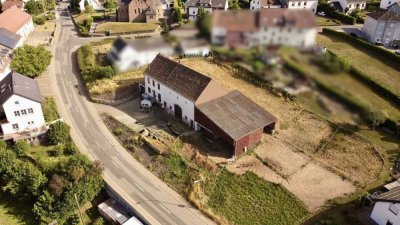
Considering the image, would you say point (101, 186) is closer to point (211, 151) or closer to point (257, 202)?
point (211, 151)

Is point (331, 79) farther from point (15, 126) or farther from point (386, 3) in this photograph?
point (386, 3)

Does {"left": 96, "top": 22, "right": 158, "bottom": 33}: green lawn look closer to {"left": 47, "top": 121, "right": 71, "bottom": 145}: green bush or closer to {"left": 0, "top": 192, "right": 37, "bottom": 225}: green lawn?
{"left": 47, "top": 121, "right": 71, "bottom": 145}: green bush

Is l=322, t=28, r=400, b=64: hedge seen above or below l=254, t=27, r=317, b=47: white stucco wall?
below

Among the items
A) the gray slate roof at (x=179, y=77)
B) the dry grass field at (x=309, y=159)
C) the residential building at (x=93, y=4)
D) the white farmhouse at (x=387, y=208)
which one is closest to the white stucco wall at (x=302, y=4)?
the dry grass field at (x=309, y=159)

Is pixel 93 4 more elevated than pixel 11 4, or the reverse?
pixel 11 4

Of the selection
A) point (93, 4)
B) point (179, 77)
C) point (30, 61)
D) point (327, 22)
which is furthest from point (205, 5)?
point (30, 61)

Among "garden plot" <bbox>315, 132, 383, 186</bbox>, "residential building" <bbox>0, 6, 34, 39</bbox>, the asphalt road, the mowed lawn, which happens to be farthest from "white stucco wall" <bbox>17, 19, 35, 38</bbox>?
"garden plot" <bbox>315, 132, 383, 186</bbox>
